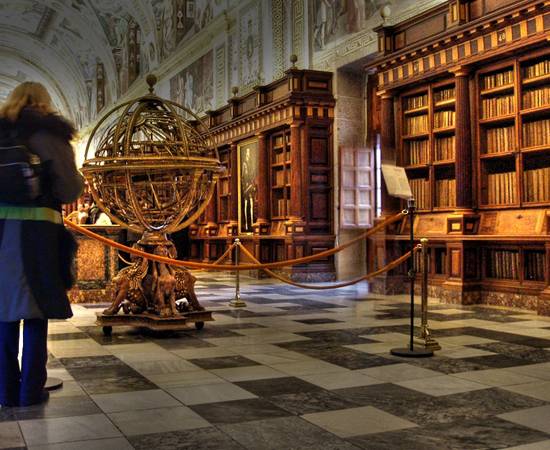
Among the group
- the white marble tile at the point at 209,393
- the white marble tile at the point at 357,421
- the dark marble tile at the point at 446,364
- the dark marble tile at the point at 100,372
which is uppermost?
the dark marble tile at the point at 100,372

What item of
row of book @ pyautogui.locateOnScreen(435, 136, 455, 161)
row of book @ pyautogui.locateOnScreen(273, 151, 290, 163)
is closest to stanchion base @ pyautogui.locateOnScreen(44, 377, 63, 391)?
row of book @ pyautogui.locateOnScreen(435, 136, 455, 161)

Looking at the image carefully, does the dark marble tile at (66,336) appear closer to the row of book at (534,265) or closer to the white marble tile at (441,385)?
the white marble tile at (441,385)

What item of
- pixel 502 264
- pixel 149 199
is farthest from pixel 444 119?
pixel 149 199

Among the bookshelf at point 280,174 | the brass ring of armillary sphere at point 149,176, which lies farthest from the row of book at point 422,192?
the brass ring of armillary sphere at point 149,176

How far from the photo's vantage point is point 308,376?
4695mm

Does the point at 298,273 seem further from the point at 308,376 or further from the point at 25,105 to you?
the point at 25,105

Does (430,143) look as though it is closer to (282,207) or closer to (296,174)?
(296,174)

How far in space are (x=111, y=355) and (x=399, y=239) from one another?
6.33m

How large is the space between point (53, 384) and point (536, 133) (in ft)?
22.6

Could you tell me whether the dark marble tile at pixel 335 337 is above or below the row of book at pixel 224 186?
below

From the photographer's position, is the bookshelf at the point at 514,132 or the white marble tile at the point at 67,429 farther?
the bookshelf at the point at 514,132

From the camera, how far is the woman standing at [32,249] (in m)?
3.89

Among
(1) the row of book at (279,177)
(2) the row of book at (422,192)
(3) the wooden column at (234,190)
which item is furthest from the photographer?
(3) the wooden column at (234,190)

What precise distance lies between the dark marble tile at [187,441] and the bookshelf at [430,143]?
7.59 m
